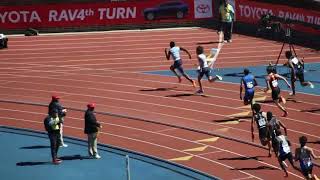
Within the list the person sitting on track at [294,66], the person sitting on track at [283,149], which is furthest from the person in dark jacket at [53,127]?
the person sitting on track at [294,66]

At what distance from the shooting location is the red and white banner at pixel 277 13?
3494cm

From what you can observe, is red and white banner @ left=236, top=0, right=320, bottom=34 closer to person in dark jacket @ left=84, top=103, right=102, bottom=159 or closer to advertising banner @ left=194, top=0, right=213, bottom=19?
advertising banner @ left=194, top=0, right=213, bottom=19

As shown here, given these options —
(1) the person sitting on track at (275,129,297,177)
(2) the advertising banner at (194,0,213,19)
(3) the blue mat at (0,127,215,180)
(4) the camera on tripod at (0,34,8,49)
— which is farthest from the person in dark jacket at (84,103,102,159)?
(2) the advertising banner at (194,0,213,19)

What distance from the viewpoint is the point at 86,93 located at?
2709cm

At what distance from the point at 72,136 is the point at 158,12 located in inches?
749

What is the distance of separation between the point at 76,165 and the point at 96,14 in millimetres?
21146

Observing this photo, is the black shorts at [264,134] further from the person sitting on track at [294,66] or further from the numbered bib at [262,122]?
the person sitting on track at [294,66]

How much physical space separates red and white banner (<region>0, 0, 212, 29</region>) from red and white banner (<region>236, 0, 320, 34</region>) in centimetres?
239

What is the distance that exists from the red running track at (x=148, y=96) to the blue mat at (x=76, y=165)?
580 mm

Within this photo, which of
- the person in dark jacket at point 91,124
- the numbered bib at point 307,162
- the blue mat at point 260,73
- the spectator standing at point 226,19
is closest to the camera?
the numbered bib at point 307,162

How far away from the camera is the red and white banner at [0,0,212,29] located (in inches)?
1513


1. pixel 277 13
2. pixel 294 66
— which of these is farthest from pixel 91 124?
pixel 277 13

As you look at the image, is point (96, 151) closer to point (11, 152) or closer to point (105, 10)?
point (11, 152)

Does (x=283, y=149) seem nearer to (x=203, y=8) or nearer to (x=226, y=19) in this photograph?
(x=226, y=19)
